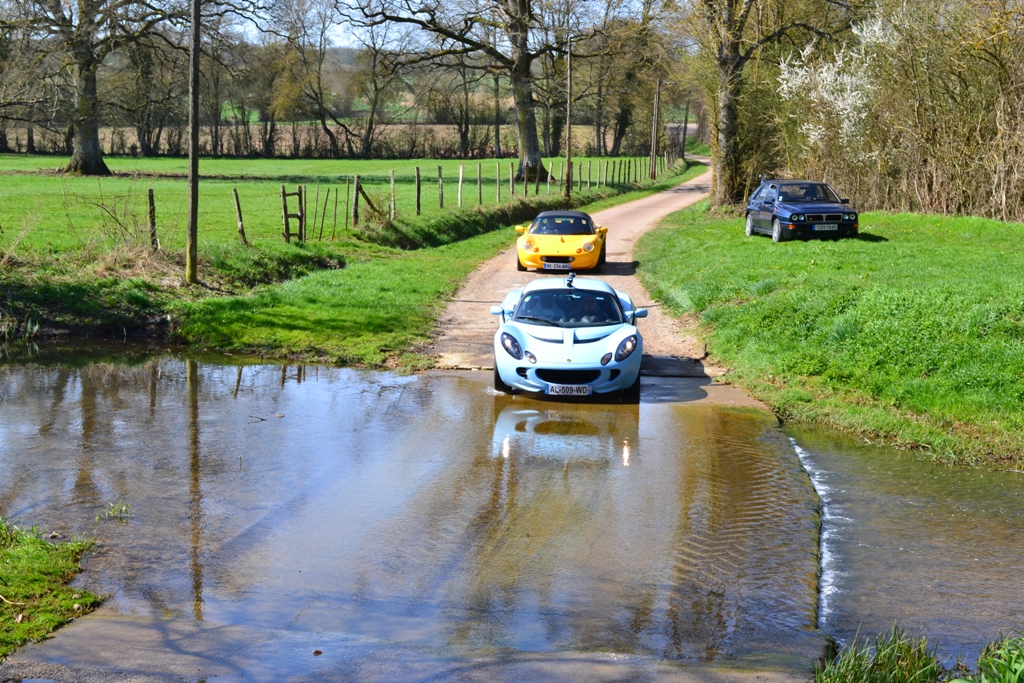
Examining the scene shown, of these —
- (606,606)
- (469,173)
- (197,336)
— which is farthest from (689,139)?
(606,606)

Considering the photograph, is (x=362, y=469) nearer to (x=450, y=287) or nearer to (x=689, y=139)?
(x=450, y=287)

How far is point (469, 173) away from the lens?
6256cm

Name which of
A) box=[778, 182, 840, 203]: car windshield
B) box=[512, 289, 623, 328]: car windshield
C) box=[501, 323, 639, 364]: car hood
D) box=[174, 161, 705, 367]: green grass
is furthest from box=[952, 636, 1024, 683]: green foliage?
box=[778, 182, 840, 203]: car windshield

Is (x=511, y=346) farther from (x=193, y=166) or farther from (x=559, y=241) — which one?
(x=559, y=241)

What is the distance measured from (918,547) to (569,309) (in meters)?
6.37

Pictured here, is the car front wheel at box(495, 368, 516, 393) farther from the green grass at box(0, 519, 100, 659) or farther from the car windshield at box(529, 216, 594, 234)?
the car windshield at box(529, 216, 594, 234)

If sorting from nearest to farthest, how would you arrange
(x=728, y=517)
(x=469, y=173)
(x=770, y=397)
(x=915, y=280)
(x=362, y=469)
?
(x=728, y=517)
(x=362, y=469)
(x=770, y=397)
(x=915, y=280)
(x=469, y=173)

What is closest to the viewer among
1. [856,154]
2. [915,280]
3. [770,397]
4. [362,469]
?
[362,469]

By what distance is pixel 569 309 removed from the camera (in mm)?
13766

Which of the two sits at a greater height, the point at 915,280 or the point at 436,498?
the point at 915,280

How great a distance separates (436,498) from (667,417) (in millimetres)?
4163

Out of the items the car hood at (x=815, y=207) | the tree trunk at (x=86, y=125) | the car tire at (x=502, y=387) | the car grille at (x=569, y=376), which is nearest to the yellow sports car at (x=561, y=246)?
the car hood at (x=815, y=207)

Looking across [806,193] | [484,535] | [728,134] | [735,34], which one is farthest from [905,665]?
[728,134]

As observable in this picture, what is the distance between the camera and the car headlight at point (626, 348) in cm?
1270
